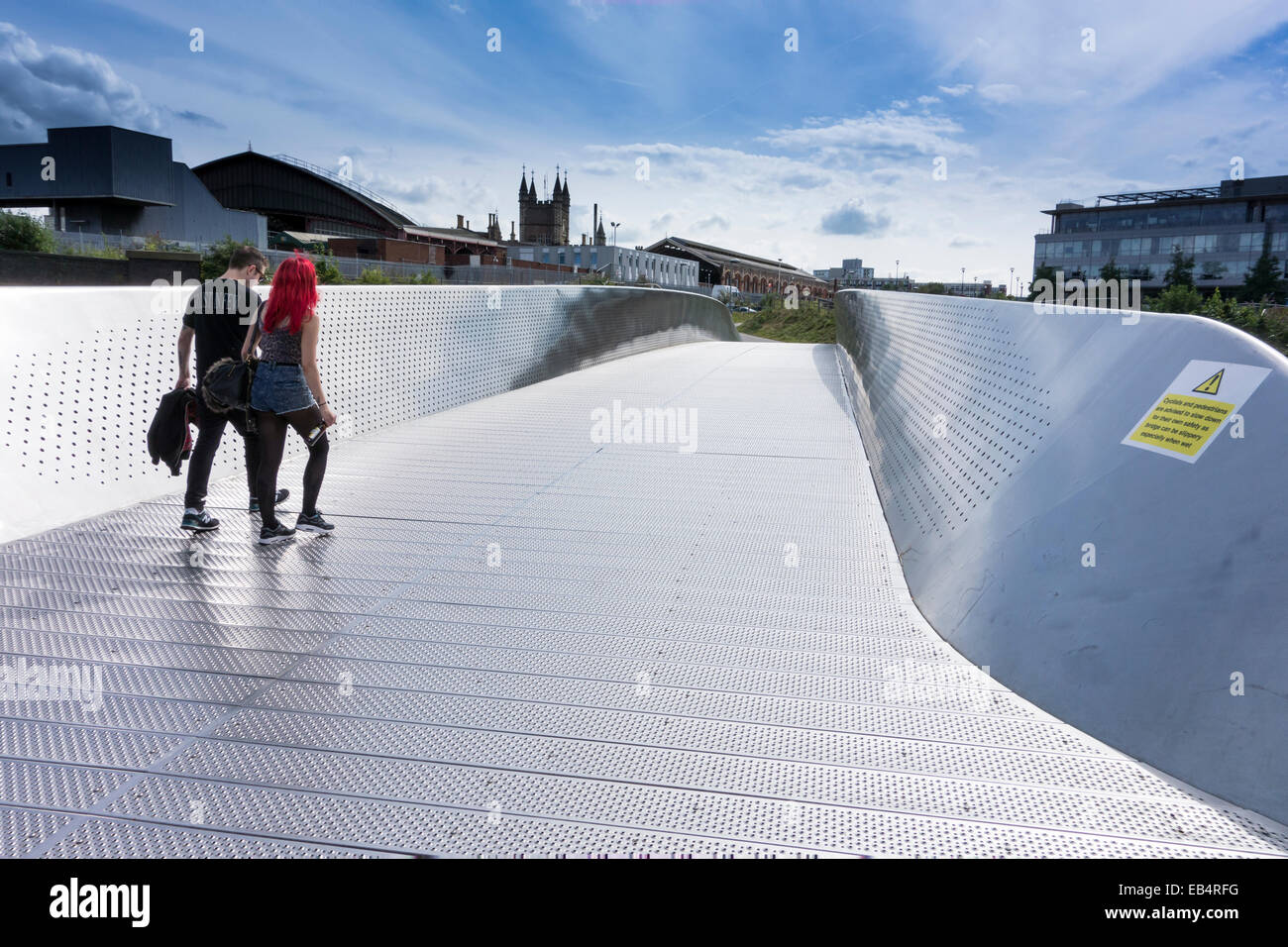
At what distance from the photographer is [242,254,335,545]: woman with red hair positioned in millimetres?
4512

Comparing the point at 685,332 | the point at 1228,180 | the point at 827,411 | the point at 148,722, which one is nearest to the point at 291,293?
the point at 148,722

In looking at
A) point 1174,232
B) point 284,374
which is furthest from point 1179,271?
point 284,374

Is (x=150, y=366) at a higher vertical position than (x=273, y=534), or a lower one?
higher

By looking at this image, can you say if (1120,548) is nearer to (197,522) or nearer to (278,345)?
(278,345)

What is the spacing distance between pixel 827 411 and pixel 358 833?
846 centimetres

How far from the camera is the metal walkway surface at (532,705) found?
222cm

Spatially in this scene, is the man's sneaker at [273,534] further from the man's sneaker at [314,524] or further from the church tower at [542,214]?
the church tower at [542,214]

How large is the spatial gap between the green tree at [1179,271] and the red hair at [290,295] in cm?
7824

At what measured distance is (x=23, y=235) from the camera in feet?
96.5

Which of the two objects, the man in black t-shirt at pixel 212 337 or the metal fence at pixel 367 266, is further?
the metal fence at pixel 367 266

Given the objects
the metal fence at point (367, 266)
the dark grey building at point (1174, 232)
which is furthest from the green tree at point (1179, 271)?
the metal fence at point (367, 266)

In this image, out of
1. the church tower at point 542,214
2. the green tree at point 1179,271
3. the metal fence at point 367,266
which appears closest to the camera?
the metal fence at point 367,266

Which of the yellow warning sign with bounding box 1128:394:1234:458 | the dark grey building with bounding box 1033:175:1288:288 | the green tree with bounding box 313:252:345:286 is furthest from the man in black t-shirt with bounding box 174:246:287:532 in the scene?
the dark grey building with bounding box 1033:175:1288:288

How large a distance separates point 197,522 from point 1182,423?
184 inches
